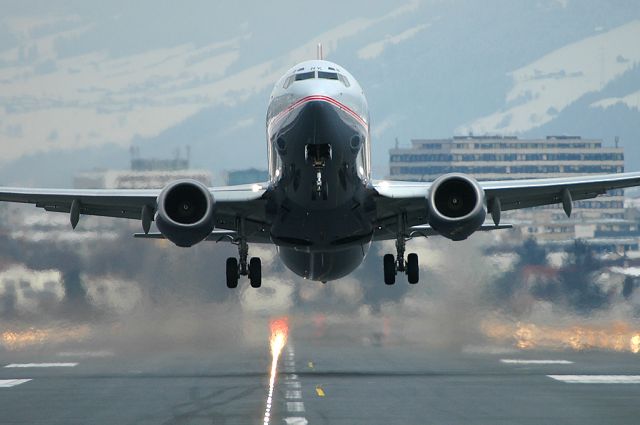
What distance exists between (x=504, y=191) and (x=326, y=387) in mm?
15625

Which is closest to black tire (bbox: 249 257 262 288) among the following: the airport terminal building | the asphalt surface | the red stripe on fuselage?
the asphalt surface

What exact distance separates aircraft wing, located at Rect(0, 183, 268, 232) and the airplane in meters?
0.04

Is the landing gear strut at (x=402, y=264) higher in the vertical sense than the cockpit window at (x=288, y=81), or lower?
lower

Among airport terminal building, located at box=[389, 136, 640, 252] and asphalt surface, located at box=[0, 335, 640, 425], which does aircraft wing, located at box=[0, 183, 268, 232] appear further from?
airport terminal building, located at box=[389, 136, 640, 252]

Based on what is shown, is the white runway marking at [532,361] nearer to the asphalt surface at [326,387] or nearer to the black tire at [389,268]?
the asphalt surface at [326,387]

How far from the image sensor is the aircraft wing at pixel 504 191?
35.0 metres

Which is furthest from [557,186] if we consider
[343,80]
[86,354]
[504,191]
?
[86,354]

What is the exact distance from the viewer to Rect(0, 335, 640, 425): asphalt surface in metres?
41.4

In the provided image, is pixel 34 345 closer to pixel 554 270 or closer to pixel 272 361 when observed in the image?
pixel 272 361

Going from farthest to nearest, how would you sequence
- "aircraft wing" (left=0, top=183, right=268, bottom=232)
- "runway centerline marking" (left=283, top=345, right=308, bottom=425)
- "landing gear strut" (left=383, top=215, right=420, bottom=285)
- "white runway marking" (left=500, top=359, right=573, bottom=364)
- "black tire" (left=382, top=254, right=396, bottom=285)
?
"white runway marking" (left=500, top=359, right=573, bottom=364) < "black tire" (left=382, top=254, right=396, bottom=285) < "runway centerline marking" (left=283, top=345, right=308, bottom=425) < "landing gear strut" (left=383, top=215, right=420, bottom=285) < "aircraft wing" (left=0, top=183, right=268, bottom=232)

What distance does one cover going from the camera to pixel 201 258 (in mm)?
56969

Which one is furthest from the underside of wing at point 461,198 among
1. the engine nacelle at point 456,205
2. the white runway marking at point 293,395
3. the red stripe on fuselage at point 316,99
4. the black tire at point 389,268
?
the white runway marking at point 293,395

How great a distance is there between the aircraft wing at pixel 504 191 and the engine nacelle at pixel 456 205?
641 mm

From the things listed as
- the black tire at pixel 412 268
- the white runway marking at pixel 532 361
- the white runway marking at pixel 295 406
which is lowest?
the white runway marking at pixel 295 406
